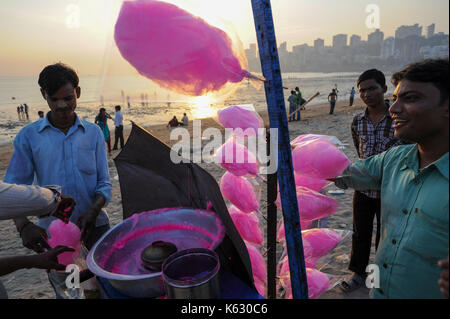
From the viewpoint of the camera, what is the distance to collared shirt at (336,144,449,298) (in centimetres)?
97

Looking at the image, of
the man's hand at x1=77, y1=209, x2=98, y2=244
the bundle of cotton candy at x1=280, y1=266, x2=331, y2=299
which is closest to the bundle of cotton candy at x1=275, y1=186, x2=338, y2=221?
the bundle of cotton candy at x1=280, y1=266, x2=331, y2=299

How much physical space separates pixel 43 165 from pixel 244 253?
154 centimetres

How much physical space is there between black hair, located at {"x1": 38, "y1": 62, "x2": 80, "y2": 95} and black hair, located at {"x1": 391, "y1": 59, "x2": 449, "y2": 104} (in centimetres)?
197

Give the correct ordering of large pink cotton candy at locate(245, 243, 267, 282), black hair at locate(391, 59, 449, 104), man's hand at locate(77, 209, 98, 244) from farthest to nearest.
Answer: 1. large pink cotton candy at locate(245, 243, 267, 282)
2. man's hand at locate(77, 209, 98, 244)
3. black hair at locate(391, 59, 449, 104)

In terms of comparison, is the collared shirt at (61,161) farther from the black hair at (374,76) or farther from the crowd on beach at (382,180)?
the black hair at (374,76)

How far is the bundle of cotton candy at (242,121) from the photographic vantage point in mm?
2008

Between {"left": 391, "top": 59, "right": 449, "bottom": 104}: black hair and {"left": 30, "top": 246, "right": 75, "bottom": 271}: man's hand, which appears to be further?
{"left": 30, "top": 246, "right": 75, "bottom": 271}: man's hand

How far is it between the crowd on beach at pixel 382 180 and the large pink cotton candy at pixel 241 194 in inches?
Answer: 27.8

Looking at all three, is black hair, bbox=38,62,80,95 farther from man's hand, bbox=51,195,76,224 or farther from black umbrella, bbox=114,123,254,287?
man's hand, bbox=51,195,76,224

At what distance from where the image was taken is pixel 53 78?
177 centimetres

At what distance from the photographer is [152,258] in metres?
1.14

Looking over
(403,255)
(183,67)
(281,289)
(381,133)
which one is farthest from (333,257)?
(183,67)

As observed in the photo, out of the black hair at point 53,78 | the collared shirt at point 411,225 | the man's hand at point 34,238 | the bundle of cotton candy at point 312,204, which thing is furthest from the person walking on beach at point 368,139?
the man's hand at point 34,238

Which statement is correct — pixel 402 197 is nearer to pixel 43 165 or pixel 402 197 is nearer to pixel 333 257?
pixel 43 165
